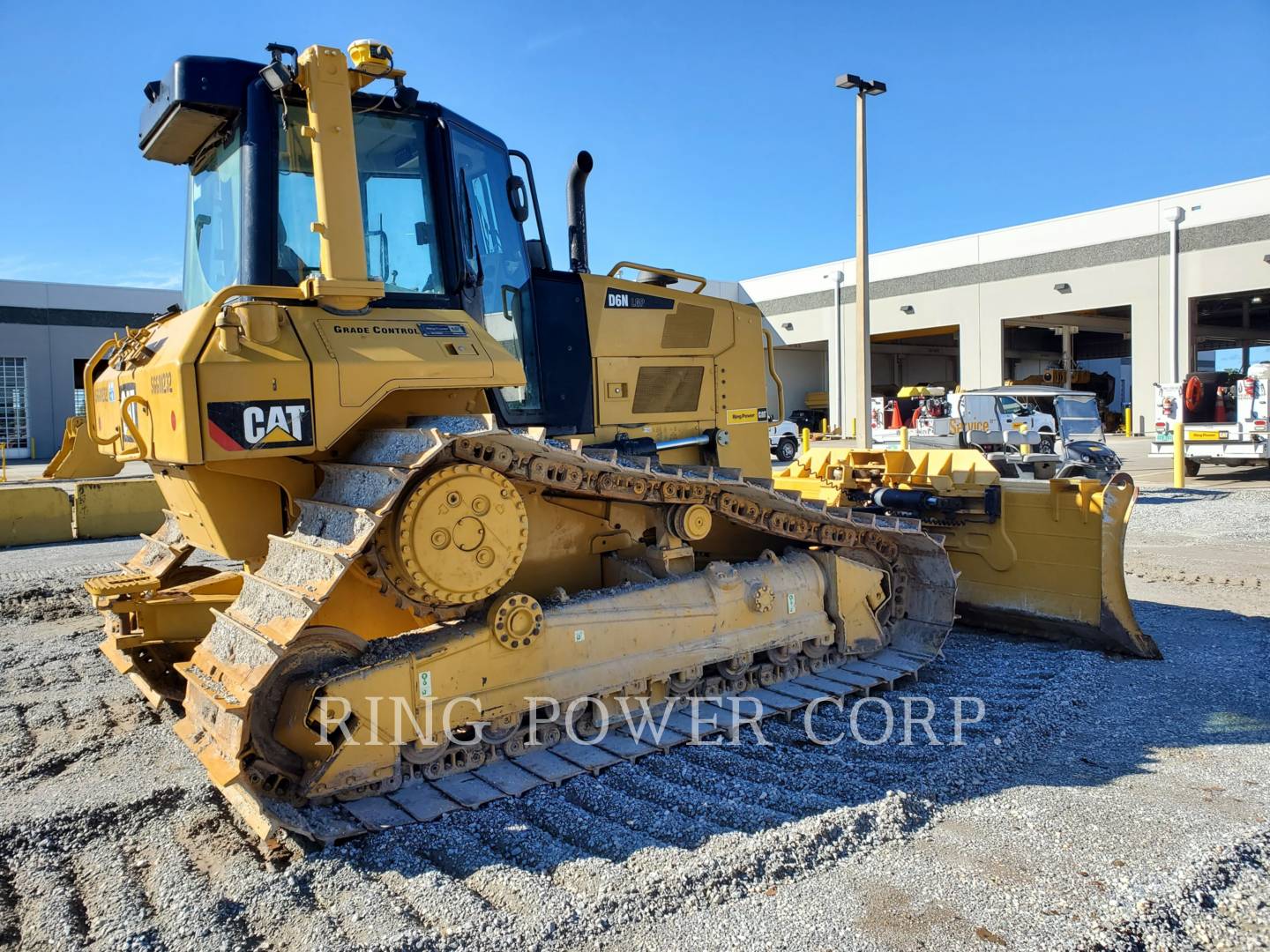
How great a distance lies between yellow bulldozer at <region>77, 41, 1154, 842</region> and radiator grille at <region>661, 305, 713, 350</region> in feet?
0.08

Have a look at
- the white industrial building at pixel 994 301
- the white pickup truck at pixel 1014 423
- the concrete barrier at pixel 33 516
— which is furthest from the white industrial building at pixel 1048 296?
the concrete barrier at pixel 33 516

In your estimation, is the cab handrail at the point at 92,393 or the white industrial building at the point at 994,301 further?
the white industrial building at the point at 994,301

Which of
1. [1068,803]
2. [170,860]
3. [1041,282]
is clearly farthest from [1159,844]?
[1041,282]

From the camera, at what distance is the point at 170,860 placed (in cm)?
346

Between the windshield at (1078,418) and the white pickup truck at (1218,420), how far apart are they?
4.65ft

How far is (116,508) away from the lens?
13.3m

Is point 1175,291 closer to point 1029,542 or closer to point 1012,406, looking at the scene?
point 1012,406

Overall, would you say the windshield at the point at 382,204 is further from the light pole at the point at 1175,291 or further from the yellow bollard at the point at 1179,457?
the light pole at the point at 1175,291

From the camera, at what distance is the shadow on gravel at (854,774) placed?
11.1 feet

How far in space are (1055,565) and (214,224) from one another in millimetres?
5654

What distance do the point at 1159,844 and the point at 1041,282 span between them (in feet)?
107

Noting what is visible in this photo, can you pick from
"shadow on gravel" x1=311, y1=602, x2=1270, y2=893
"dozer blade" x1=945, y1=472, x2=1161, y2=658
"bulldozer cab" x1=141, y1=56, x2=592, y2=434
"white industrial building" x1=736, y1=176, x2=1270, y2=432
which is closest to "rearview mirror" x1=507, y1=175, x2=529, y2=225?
"bulldozer cab" x1=141, y1=56, x2=592, y2=434

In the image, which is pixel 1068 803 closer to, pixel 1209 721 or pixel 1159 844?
pixel 1159 844

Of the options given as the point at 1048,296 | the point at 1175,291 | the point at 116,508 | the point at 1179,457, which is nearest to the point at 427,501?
the point at 116,508
